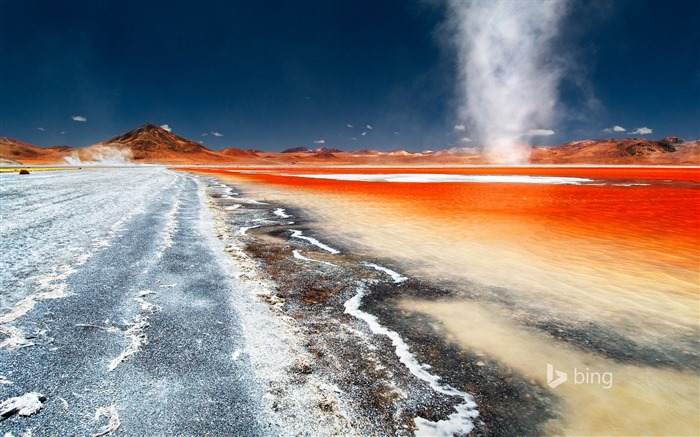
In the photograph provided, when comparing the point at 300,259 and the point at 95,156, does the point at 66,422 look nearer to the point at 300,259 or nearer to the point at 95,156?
the point at 300,259

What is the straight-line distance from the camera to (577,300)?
5.68 metres

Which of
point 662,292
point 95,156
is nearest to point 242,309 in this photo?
point 662,292

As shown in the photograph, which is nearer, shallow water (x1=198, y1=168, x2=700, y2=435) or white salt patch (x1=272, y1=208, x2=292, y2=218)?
shallow water (x1=198, y1=168, x2=700, y2=435)

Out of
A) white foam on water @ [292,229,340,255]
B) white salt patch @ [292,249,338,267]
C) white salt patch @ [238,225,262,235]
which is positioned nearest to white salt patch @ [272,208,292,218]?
white salt patch @ [238,225,262,235]

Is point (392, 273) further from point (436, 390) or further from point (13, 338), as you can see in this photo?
point (13, 338)

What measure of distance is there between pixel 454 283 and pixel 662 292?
342cm

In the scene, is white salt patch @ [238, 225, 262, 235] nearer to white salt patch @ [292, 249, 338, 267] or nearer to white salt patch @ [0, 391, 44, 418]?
white salt patch @ [292, 249, 338, 267]

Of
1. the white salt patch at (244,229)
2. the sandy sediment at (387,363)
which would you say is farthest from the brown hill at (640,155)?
the sandy sediment at (387,363)

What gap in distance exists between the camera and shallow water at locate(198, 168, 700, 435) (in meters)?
3.33

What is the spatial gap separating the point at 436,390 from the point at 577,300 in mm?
3722

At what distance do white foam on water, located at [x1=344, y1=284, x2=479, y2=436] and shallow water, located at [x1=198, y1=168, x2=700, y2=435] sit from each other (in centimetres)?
63

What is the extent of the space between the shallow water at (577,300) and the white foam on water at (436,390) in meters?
0.63

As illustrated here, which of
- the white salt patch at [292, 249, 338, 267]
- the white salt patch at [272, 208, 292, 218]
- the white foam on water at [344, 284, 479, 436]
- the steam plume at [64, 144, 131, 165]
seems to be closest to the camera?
the white foam on water at [344, 284, 479, 436]

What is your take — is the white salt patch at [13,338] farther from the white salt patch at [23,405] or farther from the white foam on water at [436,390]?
the white foam on water at [436,390]
